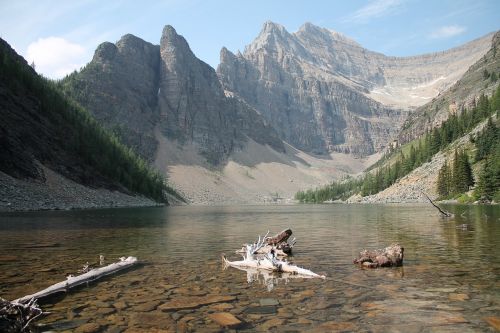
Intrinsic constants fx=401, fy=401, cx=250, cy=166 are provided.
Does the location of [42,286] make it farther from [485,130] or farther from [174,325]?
[485,130]

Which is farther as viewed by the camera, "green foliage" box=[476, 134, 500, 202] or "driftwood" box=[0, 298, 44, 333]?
"green foliage" box=[476, 134, 500, 202]

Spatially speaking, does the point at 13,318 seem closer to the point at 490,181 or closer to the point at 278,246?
the point at 278,246

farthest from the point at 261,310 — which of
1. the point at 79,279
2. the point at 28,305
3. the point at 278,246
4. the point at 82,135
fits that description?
the point at 82,135

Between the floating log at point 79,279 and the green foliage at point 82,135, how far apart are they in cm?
12069

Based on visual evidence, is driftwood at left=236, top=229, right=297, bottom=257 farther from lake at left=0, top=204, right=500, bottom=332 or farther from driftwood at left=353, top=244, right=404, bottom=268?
driftwood at left=353, top=244, right=404, bottom=268

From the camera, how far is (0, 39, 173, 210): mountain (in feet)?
294

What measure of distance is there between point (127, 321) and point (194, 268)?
30.3 ft

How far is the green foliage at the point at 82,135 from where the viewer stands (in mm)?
132375

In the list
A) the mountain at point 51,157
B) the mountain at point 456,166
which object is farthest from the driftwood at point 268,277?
the mountain at point 456,166

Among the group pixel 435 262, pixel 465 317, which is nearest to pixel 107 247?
pixel 435 262

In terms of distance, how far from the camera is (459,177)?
108 metres

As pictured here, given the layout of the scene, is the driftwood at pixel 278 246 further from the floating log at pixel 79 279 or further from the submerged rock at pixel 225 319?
the submerged rock at pixel 225 319

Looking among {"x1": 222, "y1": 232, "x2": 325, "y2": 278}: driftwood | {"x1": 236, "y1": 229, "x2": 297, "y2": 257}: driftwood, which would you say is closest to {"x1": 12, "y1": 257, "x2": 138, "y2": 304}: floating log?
{"x1": 222, "y1": 232, "x2": 325, "y2": 278}: driftwood

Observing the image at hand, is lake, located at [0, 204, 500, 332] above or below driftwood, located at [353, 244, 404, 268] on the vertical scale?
below
